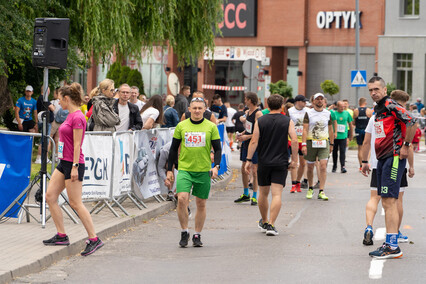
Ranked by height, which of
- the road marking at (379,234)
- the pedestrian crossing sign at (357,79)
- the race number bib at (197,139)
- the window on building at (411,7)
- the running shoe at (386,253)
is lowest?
the road marking at (379,234)

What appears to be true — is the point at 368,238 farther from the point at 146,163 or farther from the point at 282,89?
the point at 282,89

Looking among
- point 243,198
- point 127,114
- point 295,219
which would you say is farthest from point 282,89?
point 295,219

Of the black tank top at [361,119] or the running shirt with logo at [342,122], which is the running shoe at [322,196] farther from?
the black tank top at [361,119]

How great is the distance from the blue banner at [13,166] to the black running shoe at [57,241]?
1784mm

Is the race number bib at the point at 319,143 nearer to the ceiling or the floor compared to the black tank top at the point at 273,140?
nearer to the floor

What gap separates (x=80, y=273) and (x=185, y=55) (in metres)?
14.2

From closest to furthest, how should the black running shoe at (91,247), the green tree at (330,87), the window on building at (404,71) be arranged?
the black running shoe at (91,247) → the green tree at (330,87) → the window on building at (404,71)

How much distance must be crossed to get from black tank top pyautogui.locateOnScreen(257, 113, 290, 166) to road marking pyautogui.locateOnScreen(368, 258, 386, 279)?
94.5 inches

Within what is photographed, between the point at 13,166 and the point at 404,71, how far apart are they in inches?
1470

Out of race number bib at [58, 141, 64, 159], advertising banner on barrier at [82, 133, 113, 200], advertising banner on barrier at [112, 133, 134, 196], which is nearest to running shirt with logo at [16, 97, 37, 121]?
advertising banner on barrier at [112, 133, 134, 196]

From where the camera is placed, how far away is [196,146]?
33.9 feet

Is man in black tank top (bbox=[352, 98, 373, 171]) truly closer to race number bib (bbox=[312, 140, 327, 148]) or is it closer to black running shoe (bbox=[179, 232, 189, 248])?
race number bib (bbox=[312, 140, 327, 148])

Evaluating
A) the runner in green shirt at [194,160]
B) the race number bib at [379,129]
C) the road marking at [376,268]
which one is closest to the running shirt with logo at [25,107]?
the runner in green shirt at [194,160]

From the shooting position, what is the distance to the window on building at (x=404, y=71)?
45688mm
